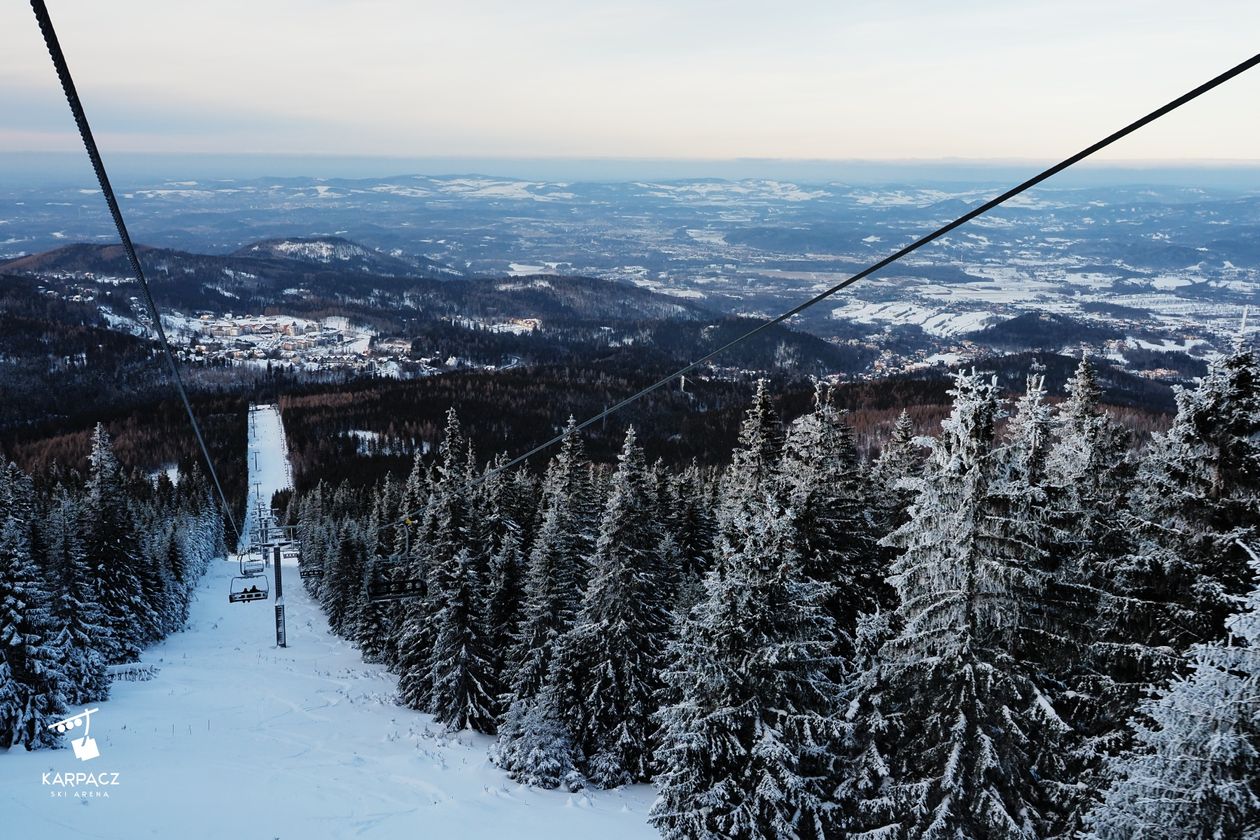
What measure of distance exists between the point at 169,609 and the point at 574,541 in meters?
34.5

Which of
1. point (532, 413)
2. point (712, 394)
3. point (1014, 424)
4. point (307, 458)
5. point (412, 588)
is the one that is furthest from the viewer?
point (712, 394)

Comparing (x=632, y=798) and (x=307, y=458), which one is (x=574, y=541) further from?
(x=307, y=458)

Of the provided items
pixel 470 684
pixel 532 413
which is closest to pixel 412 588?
pixel 470 684

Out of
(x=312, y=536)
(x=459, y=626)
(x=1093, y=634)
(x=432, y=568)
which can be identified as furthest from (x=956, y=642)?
(x=312, y=536)

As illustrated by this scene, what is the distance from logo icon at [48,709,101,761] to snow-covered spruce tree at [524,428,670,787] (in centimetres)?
1303

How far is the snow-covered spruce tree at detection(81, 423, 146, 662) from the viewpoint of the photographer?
36.9 meters

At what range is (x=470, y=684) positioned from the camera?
29.7 m

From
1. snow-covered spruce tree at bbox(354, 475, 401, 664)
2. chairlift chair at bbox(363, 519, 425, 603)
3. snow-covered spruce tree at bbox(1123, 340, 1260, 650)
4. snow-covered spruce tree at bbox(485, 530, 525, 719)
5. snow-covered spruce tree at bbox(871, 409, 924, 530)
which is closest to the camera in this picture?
snow-covered spruce tree at bbox(1123, 340, 1260, 650)

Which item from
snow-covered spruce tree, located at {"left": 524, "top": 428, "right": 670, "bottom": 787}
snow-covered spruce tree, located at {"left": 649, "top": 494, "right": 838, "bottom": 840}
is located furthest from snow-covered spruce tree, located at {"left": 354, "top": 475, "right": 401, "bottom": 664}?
snow-covered spruce tree, located at {"left": 649, "top": 494, "right": 838, "bottom": 840}

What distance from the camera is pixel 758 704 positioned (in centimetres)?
1562

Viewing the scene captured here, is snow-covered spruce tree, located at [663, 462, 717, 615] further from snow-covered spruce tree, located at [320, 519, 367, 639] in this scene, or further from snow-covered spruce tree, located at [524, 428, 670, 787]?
snow-covered spruce tree, located at [320, 519, 367, 639]

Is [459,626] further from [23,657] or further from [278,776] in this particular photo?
[23,657]

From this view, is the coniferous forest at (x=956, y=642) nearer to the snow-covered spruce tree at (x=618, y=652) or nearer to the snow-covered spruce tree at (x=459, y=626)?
the snow-covered spruce tree at (x=618, y=652)

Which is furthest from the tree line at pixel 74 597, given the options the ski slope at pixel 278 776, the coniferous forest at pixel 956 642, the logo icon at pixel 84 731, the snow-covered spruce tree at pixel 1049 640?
the snow-covered spruce tree at pixel 1049 640
